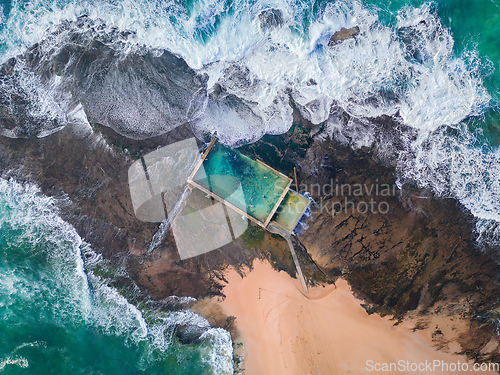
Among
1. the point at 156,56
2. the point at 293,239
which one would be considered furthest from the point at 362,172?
the point at 156,56

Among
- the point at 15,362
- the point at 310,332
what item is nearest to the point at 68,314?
the point at 15,362

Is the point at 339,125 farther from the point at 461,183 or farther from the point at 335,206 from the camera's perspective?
the point at 461,183

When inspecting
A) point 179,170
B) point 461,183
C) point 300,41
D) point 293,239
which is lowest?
point 293,239

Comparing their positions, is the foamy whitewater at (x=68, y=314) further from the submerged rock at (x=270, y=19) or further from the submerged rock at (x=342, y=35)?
the submerged rock at (x=342, y=35)

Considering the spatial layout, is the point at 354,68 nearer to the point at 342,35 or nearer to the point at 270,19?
the point at 342,35

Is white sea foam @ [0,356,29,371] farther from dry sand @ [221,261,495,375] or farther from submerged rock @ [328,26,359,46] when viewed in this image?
submerged rock @ [328,26,359,46]

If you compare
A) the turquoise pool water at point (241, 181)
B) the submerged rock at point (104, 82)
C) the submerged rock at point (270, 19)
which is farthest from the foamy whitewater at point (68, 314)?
the submerged rock at point (270, 19)
